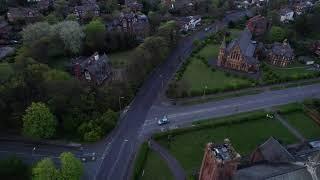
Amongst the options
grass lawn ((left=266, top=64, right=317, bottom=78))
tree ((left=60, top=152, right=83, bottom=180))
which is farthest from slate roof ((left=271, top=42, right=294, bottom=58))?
tree ((left=60, top=152, right=83, bottom=180))

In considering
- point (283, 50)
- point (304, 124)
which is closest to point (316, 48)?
A: point (283, 50)

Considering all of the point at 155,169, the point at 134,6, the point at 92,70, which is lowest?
the point at 155,169

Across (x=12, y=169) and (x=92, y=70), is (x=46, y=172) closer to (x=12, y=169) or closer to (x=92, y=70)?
(x=12, y=169)

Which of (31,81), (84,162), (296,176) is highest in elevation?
(31,81)

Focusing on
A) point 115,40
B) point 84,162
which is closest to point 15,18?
point 115,40

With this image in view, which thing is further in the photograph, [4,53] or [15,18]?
[15,18]

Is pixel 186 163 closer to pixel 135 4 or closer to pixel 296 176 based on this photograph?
pixel 296 176
